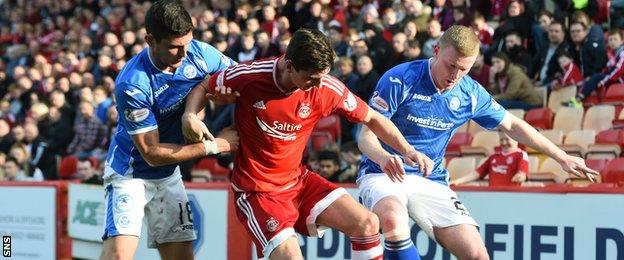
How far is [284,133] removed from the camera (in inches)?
295

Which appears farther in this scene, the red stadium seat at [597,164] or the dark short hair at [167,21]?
the red stadium seat at [597,164]

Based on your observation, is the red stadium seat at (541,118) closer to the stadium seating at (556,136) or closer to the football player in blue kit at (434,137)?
the stadium seating at (556,136)

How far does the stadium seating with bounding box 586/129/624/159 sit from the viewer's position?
1272cm

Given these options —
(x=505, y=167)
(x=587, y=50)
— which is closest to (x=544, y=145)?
(x=505, y=167)

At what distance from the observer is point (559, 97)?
1444cm

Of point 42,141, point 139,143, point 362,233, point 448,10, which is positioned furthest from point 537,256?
point 42,141

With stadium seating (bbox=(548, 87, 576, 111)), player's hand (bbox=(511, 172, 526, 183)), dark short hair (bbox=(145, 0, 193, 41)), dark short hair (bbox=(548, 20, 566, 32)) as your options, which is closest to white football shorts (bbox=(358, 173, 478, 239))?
dark short hair (bbox=(145, 0, 193, 41))

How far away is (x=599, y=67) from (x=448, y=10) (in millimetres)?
2863

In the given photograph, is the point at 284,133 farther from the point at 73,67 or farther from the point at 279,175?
the point at 73,67

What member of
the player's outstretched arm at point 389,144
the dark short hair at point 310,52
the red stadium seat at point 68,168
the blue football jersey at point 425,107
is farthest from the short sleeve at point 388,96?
the red stadium seat at point 68,168

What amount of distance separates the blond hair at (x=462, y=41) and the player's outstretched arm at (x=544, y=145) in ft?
2.60

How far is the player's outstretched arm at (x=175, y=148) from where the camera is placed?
7359mm

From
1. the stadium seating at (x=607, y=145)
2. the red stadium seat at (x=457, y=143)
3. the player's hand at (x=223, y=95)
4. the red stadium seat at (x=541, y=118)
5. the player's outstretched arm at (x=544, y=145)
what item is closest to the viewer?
the player's hand at (x=223, y=95)

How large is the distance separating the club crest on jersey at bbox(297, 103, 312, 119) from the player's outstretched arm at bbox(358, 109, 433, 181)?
1.17 ft
